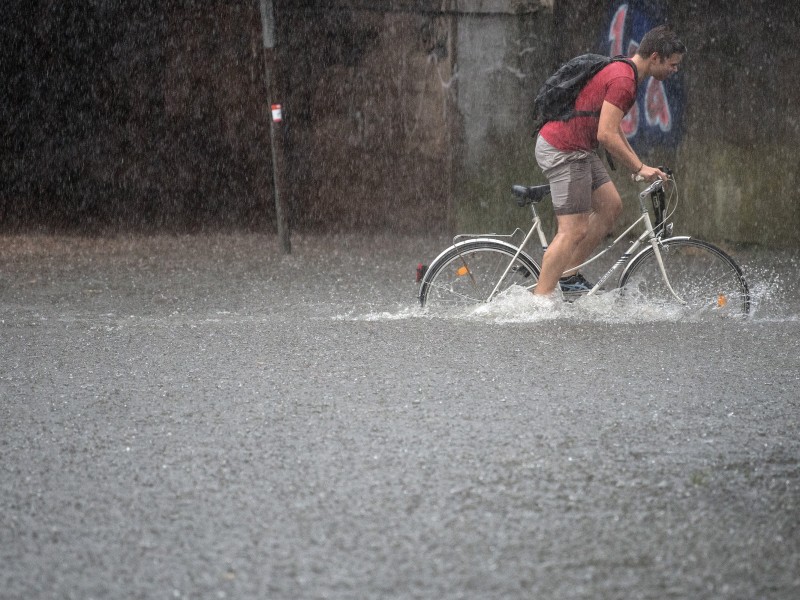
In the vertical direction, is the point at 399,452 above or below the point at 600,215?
below

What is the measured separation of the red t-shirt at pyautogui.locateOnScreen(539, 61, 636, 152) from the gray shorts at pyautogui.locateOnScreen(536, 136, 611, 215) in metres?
0.05

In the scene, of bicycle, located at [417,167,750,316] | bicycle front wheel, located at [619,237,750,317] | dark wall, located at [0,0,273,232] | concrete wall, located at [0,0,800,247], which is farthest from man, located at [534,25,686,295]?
dark wall, located at [0,0,273,232]

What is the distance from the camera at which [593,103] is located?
242 inches

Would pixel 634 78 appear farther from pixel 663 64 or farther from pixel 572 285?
pixel 572 285

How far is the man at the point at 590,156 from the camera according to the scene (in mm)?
6020

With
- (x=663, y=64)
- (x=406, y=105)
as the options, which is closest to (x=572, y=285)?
(x=663, y=64)

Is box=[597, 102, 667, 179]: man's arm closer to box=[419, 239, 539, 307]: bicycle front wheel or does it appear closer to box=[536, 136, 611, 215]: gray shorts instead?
box=[536, 136, 611, 215]: gray shorts

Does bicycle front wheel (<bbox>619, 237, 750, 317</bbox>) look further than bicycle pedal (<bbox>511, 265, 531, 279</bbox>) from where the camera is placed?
No

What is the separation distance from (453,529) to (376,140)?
28.8ft

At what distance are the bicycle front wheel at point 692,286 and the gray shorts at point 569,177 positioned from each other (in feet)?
1.80

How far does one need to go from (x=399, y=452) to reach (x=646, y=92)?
23.5ft

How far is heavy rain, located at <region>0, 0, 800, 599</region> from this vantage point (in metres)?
3.12

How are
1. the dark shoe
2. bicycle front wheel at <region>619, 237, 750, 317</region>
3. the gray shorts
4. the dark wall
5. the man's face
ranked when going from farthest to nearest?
the dark wall
the dark shoe
bicycle front wheel at <region>619, 237, 750, 317</region>
the gray shorts
the man's face

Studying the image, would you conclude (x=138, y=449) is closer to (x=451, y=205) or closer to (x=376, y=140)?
(x=451, y=205)
